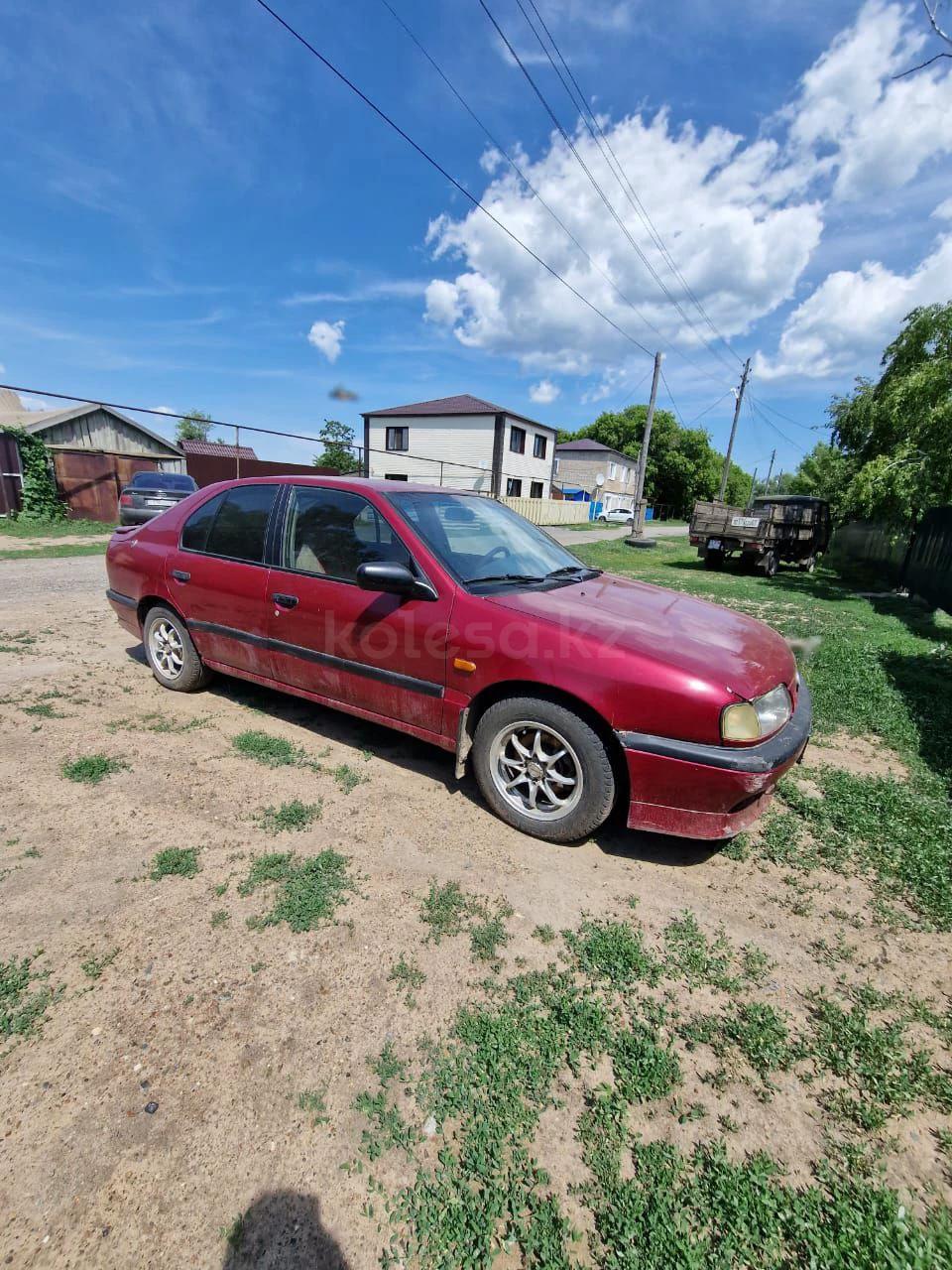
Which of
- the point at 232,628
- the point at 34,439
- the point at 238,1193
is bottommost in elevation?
the point at 238,1193

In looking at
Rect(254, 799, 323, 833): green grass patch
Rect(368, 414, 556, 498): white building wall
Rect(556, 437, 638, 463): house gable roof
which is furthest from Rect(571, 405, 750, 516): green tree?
Rect(254, 799, 323, 833): green grass patch

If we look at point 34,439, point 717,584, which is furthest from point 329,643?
point 34,439

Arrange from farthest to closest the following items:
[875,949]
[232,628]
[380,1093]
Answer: [232,628] < [875,949] < [380,1093]

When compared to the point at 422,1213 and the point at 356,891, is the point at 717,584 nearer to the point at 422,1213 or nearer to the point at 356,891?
the point at 356,891

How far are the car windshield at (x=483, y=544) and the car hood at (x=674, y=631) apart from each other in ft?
0.69

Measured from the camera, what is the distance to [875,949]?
2234 millimetres

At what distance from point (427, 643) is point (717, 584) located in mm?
10495

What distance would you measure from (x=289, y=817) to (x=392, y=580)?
137 centimetres

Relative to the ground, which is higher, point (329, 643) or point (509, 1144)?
point (329, 643)

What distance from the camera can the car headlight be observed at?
232 cm

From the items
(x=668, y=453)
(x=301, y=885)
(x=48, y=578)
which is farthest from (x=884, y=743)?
(x=668, y=453)

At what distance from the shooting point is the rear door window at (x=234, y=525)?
11.9 feet

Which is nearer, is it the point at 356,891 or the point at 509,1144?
the point at 509,1144

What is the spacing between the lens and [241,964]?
2008mm
